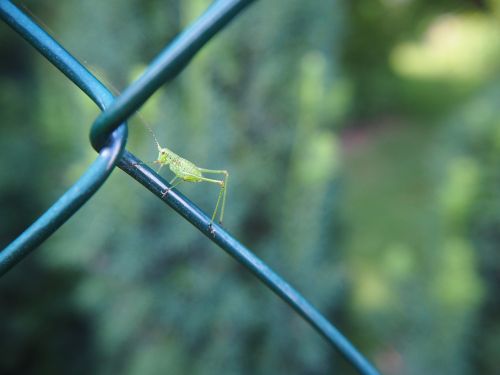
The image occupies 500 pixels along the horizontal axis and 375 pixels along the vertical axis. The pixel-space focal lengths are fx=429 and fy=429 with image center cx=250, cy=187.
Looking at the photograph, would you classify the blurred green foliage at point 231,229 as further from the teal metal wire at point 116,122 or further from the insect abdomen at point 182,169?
the teal metal wire at point 116,122

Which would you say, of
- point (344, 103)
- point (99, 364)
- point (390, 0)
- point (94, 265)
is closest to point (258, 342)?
point (94, 265)

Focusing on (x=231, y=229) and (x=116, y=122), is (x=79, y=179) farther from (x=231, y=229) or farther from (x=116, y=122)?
(x=231, y=229)

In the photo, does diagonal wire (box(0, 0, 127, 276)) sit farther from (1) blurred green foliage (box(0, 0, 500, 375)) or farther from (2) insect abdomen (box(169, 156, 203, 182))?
(1) blurred green foliage (box(0, 0, 500, 375))

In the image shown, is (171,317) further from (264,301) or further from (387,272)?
(387,272)

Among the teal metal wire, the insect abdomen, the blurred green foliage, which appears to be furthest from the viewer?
the blurred green foliage

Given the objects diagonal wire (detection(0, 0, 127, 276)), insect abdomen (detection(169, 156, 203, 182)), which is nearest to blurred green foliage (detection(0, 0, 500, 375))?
insect abdomen (detection(169, 156, 203, 182))

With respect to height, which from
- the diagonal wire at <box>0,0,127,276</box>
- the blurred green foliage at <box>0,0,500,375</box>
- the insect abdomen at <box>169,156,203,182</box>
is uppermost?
the diagonal wire at <box>0,0,127,276</box>
